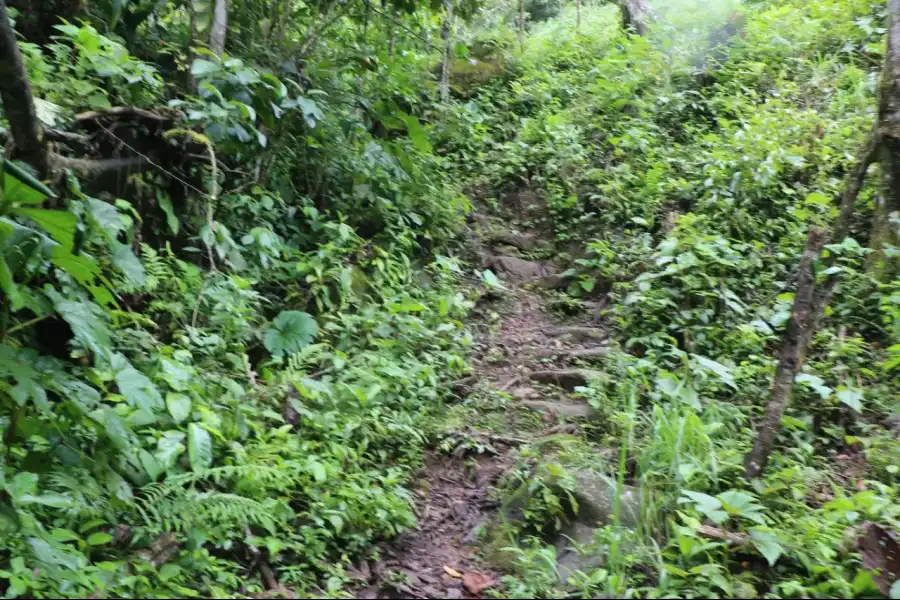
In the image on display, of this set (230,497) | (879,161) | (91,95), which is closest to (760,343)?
(879,161)

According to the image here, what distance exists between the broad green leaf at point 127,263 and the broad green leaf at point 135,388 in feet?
1.78

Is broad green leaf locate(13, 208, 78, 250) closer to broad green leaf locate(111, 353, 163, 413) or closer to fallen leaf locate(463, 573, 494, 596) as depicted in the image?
broad green leaf locate(111, 353, 163, 413)

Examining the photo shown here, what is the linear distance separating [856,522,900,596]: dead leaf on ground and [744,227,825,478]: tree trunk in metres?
0.61

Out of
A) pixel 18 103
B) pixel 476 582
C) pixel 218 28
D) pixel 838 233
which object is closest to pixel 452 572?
pixel 476 582

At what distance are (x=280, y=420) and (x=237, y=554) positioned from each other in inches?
34.9

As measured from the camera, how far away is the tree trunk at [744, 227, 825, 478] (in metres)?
3.22

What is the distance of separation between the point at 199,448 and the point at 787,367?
3.06 m

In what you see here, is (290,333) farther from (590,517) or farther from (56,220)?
(590,517)

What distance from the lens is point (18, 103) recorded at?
2826 millimetres

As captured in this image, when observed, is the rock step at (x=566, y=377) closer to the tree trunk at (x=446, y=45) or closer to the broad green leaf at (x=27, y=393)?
the broad green leaf at (x=27, y=393)

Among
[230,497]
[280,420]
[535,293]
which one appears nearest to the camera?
[230,497]

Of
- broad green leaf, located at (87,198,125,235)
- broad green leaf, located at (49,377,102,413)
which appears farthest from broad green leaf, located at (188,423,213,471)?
broad green leaf, located at (87,198,125,235)

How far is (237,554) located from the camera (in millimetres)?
2879

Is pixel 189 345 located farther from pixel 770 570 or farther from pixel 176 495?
pixel 770 570
